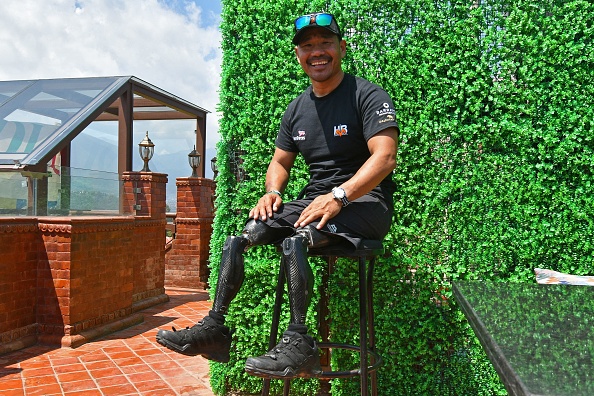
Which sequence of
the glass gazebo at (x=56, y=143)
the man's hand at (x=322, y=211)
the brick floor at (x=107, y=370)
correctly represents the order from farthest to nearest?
the glass gazebo at (x=56, y=143)
the brick floor at (x=107, y=370)
the man's hand at (x=322, y=211)

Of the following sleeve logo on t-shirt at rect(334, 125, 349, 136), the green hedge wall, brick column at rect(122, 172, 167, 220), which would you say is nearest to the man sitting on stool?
sleeve logo on t-shirt at rect(334, 125, 349, 136)

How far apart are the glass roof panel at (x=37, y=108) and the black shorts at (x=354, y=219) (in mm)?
4846

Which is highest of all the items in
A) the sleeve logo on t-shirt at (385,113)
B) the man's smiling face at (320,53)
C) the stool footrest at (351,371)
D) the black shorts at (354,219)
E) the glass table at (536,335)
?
A: the man's smiling face at (320,53)

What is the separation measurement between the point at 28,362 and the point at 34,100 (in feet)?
15.2

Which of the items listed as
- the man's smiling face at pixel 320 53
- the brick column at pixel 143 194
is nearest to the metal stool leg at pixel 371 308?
the man's smiling face at pixel 320 53

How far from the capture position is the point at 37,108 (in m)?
7.57

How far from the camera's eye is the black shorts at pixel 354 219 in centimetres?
237

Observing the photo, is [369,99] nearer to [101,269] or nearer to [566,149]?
[566,149]

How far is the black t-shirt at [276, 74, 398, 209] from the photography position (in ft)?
8.34

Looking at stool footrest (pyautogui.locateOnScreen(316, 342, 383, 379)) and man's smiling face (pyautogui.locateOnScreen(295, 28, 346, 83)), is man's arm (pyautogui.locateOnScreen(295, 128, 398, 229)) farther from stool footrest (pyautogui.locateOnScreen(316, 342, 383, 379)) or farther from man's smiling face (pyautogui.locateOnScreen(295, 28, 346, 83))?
stool footrest (pyautogui.locateOnScreen(316, 342, 383, 379))

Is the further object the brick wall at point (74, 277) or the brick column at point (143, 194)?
the brick column at point (143, 194)

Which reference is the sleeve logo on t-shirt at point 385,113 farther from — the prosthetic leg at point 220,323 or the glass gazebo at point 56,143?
the glass gazebo at point 56,143

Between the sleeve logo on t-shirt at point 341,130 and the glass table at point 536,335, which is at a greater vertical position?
the sleeve logo on t-shirt at point 341,130

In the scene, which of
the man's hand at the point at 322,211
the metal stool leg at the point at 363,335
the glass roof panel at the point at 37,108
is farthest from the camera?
the glass roof panel at the point at 37,108
